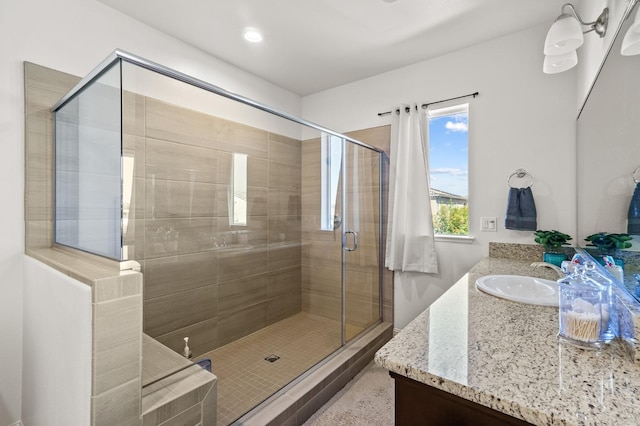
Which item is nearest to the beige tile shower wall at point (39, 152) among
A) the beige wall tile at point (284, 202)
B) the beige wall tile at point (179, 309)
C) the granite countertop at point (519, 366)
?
the beige wall tile at point (179, 309)

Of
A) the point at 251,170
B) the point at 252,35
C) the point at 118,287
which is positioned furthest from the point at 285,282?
the point at 252,35

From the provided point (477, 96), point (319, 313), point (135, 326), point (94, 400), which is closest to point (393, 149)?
point (477, 96)

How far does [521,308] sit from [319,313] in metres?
1.99

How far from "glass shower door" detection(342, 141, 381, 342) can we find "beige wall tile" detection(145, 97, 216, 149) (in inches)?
46.7

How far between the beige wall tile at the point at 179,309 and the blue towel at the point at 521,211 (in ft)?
7.56

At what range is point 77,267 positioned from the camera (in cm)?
115

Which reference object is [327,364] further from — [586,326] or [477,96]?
[477,96]

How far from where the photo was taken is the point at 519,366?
2.48ft

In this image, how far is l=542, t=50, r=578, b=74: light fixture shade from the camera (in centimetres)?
163

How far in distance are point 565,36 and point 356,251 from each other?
201 cm

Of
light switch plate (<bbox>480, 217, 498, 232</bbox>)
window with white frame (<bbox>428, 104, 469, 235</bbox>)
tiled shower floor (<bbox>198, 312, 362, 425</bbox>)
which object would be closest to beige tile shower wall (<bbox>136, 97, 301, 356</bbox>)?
tiled shower floor (<bbox>198, 312, 362, 425</bbox>)

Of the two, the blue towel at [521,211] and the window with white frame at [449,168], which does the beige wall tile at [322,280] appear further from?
the blue towel at [521,211]

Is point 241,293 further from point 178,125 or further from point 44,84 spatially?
point 44,84

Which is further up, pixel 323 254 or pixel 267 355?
pixel 323 254
